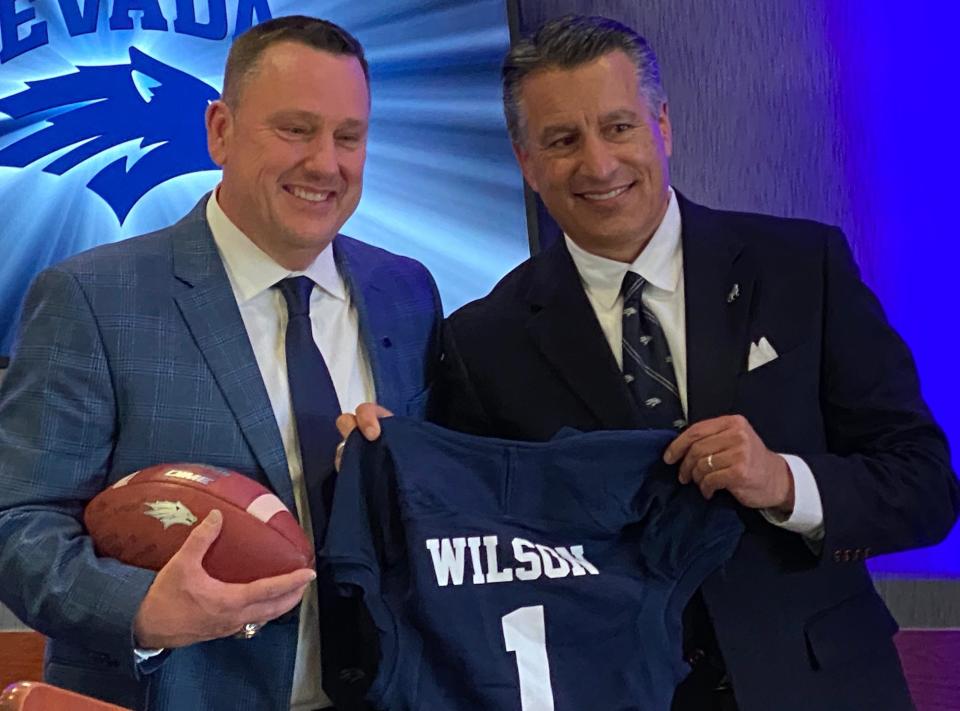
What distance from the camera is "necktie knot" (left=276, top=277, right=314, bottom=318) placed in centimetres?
164

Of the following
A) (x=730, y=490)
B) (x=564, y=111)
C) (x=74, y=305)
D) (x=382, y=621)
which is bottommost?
(x=382, y=621)

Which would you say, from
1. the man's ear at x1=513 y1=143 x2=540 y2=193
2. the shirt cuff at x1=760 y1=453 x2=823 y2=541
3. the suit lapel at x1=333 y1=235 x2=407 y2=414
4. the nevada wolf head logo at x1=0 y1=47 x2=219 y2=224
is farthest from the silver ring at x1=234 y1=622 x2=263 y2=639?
the nevada wolf head logo at x1=0 y1=47 x2=219 y2=224

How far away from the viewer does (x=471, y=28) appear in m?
2.43

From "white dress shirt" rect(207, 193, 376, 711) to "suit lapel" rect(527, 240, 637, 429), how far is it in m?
0.30

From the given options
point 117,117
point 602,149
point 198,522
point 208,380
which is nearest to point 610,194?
point 602,149

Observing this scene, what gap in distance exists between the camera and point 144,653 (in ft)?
4.55

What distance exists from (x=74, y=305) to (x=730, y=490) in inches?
38.7

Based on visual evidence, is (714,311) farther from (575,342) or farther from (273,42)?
(273,42)

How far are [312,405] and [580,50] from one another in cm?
71

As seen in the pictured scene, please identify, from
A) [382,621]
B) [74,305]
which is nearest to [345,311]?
[74,305]

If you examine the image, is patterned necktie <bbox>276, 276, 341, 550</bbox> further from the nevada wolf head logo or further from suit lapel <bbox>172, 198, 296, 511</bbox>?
the nevada wolf head logo

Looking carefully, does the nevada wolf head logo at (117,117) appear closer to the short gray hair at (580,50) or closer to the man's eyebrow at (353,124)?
the man's eyebrow at (353,124)

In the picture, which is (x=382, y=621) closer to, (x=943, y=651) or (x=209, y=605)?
(x=209, y=605)

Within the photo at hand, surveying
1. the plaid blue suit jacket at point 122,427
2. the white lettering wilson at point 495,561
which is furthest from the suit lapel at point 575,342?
the plaid blue suit jacket at point 122,427
